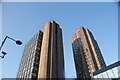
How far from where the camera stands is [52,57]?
186 feet

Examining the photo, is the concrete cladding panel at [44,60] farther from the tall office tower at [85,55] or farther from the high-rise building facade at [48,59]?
the tall office tower at [85,55]

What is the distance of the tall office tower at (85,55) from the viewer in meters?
73.4

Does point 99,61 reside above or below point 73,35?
below

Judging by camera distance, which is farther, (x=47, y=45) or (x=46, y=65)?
(x=47, y=45)

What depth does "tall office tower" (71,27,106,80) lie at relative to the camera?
7338 cm

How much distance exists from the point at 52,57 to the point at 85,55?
34.2 metres

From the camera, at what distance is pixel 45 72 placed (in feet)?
167

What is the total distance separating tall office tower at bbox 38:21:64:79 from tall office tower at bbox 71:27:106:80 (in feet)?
75.0

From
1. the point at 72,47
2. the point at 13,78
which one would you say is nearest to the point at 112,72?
the point at 13,78

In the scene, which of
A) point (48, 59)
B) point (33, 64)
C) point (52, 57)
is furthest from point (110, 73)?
point (33, 64)

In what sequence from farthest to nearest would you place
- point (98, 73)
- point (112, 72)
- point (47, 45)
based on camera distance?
point (47, 45) → point (98, 73) → point (112, 72)

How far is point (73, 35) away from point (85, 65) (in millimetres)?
34466

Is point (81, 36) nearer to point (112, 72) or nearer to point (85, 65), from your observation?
point (85, 65)

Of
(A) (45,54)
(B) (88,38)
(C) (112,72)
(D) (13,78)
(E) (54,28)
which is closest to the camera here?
(C) (112,72)
